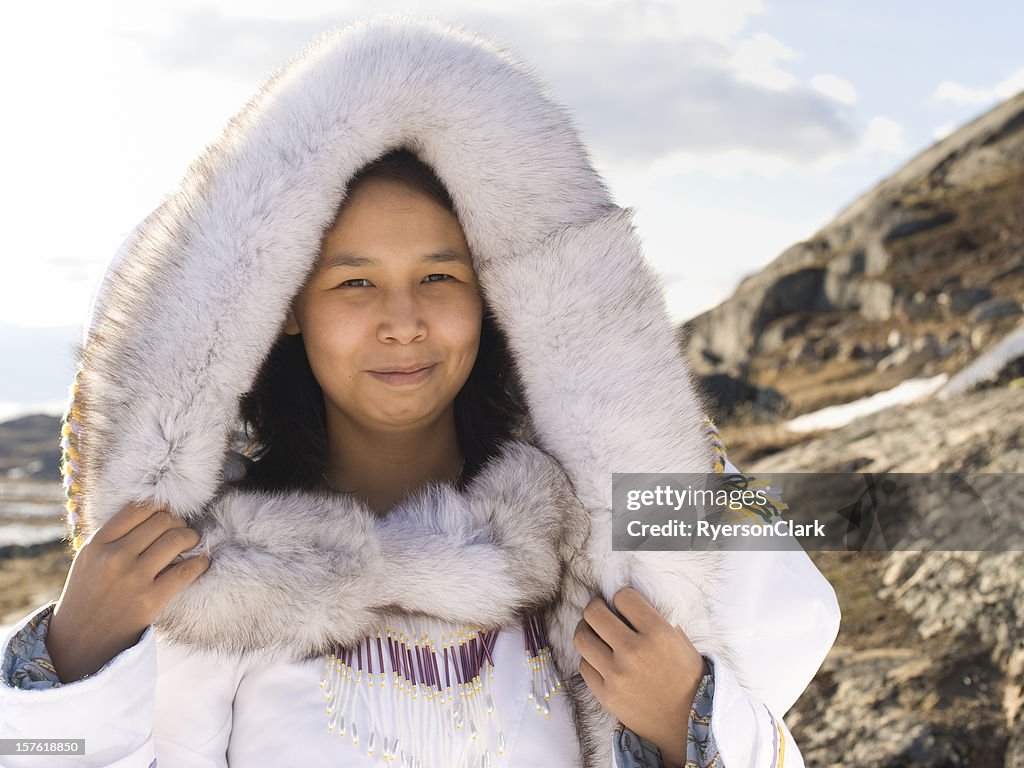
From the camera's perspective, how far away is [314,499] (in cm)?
180

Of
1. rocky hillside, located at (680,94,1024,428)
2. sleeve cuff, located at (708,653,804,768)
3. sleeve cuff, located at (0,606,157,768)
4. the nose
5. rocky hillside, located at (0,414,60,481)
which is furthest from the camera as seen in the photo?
rocky hillside, located at (0,414,60,481)

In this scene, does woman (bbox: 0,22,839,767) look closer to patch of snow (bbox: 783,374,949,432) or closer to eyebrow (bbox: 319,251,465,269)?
eyebrow (bbox: 319,251,465,269)

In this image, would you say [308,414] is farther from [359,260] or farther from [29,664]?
[29,664]

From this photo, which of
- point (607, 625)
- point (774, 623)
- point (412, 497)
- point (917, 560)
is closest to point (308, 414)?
point (412, 497)

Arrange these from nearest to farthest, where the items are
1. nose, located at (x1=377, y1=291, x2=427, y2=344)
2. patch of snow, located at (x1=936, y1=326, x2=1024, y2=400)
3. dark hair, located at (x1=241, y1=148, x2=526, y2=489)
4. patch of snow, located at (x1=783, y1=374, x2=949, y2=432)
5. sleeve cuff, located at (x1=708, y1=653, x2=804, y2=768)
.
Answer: sleeve cuff, located at (x1=708, y1=653, x2=804, y2=768), nose, located at (x1=377, y1=291, x2=427, y2=344), dark hair, located at (x1=241, y1=148, x2=526, y2=489), patch of snow, located at (x1=936, y1=326, x2=1024, y2=400), patch of snow, located at (x1=783, y1=374, x2=949, y2=432)

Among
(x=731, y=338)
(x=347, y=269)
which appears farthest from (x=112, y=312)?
(x=731, y=338)

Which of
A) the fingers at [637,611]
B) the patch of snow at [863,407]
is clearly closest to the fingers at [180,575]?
the fingers at [637,611]

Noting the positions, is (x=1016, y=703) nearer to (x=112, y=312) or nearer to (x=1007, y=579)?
(x=1007, y=579)

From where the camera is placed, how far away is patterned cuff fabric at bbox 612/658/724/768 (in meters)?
1.55

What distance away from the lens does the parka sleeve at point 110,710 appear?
4.68 ft

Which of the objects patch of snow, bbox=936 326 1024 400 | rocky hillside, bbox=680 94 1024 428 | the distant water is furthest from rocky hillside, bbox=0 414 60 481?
patch of snow, bbox=936 326 1024 400

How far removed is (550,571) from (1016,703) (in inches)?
82.1

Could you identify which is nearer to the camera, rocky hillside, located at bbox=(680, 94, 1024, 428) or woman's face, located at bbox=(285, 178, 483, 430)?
woman's face, located at bbox=(285, 178, 483, 430)

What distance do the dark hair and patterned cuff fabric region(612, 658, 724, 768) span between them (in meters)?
0.73
